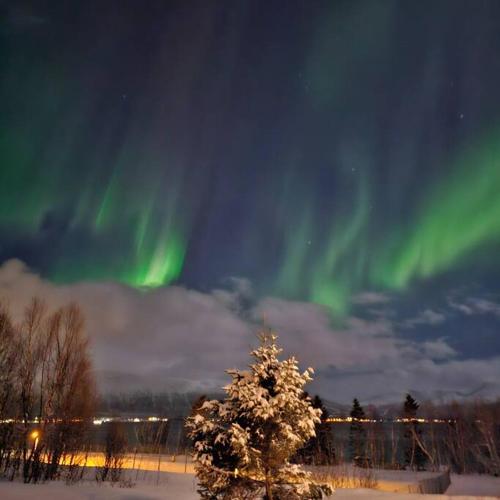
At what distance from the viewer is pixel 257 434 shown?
12.5m

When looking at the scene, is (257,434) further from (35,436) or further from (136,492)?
(35,436)

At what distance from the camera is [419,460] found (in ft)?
250

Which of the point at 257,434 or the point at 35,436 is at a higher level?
the point at 257,434

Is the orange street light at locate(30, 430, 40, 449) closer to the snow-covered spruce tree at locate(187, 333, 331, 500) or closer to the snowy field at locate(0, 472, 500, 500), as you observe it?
the snowy field at locate(0, 472, 500, 500)

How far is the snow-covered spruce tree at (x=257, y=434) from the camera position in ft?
39.4

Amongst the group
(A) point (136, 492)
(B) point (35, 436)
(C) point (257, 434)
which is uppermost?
(C) point (257, 434)

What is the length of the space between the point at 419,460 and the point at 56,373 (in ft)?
222

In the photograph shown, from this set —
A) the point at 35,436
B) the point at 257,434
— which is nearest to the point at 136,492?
the point at 35,436

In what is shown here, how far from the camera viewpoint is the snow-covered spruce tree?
39.4 feet

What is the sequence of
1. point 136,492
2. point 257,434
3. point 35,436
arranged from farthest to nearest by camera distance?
1. point 35,436
2. point 136,492
3. point 257,434

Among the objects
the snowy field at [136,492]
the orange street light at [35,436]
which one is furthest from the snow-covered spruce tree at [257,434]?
the orange street light at [35,436]

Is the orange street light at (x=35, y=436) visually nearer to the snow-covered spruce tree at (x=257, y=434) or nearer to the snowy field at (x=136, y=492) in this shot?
the snowy field at (x=136, y=492)

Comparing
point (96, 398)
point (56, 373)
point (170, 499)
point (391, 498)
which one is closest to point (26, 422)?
point (56, 373)

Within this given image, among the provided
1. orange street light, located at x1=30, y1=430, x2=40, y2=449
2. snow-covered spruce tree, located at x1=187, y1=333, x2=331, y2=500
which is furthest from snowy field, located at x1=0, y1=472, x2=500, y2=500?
snow-covered spruce tree, located at x1=187, y1=333, x2=331, y2=500
